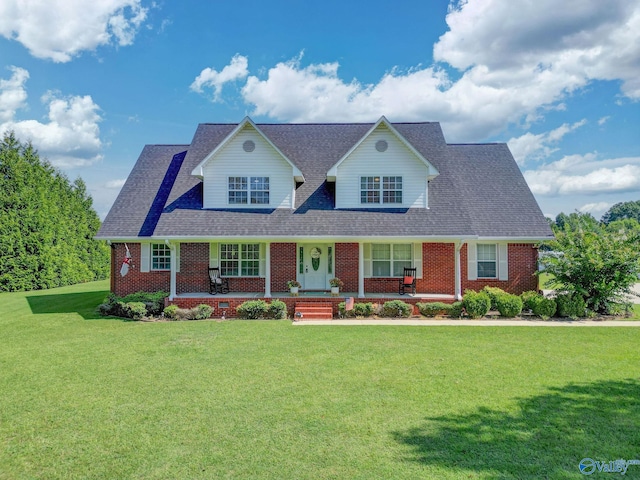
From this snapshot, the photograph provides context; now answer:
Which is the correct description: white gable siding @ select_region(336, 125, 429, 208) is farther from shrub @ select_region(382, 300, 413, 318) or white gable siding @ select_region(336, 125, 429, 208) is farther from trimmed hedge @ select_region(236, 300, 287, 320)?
trimmed hedge @ select_region(236, 300, 287, 320)

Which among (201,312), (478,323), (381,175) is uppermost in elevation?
(381,175)

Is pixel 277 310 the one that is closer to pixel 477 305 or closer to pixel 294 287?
pixel 294 287

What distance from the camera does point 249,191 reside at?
17.1 metres

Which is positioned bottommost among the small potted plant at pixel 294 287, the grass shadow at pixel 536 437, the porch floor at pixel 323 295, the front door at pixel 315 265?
the grass shadow at pixel 536 437

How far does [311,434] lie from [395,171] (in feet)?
43.1

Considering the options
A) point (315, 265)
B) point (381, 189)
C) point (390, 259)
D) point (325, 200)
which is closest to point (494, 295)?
point (390, 259)

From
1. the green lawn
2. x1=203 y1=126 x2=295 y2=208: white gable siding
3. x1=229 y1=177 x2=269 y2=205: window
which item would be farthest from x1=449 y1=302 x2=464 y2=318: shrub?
x1=229 y1=177 x2=269 y2=205: window

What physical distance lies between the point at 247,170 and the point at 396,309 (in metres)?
8.28

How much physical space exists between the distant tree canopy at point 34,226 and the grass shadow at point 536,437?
2774cm

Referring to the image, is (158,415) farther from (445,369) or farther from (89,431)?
(445,369)

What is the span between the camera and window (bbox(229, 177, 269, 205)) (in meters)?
17.1

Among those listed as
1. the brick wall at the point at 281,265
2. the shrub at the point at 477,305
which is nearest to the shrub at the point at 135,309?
the brick wall at the point at 281,265

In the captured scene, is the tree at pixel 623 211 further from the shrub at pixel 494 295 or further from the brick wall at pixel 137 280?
the brick wall at pixel 137 280

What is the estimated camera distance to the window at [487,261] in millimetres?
17406
